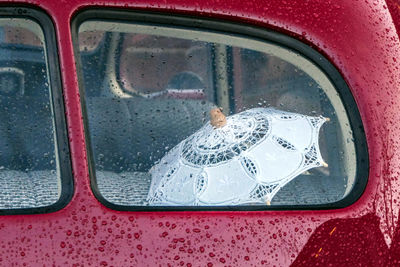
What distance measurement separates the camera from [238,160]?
1911mm

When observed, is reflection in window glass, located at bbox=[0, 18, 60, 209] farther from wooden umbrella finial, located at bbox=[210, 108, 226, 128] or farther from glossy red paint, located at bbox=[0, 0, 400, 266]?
wooden umbrella finial, located at bbox=[210, 108, 226, 128]


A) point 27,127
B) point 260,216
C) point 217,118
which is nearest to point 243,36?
point 217,118

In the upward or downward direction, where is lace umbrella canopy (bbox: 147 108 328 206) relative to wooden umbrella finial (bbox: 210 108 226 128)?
downward

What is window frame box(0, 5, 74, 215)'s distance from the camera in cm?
174

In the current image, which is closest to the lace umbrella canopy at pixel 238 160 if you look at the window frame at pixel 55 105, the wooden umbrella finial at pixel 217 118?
the wooden umbrella finial at pixel 217 118

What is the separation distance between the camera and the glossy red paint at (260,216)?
1704 millimetres

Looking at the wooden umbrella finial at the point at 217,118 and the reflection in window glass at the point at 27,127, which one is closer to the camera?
Result: the reflection in window glass at the point at 27,127

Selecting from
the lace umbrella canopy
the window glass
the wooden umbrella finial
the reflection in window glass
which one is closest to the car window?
the reflection in window glass

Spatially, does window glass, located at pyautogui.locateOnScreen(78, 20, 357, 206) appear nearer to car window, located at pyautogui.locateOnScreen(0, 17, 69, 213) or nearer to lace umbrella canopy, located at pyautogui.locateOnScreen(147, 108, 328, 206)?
lace umbrella canopy, located at pyautogui.locateOnScreen(147, 108, 328, 206)

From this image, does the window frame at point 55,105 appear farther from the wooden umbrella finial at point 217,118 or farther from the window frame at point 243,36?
the wooden umbrella finial at point 217,118

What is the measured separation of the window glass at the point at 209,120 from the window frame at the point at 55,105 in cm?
8

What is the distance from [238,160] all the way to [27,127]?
59 centimetres

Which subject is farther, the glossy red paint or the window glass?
the window glass

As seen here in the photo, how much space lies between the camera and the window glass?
1.86 meters
